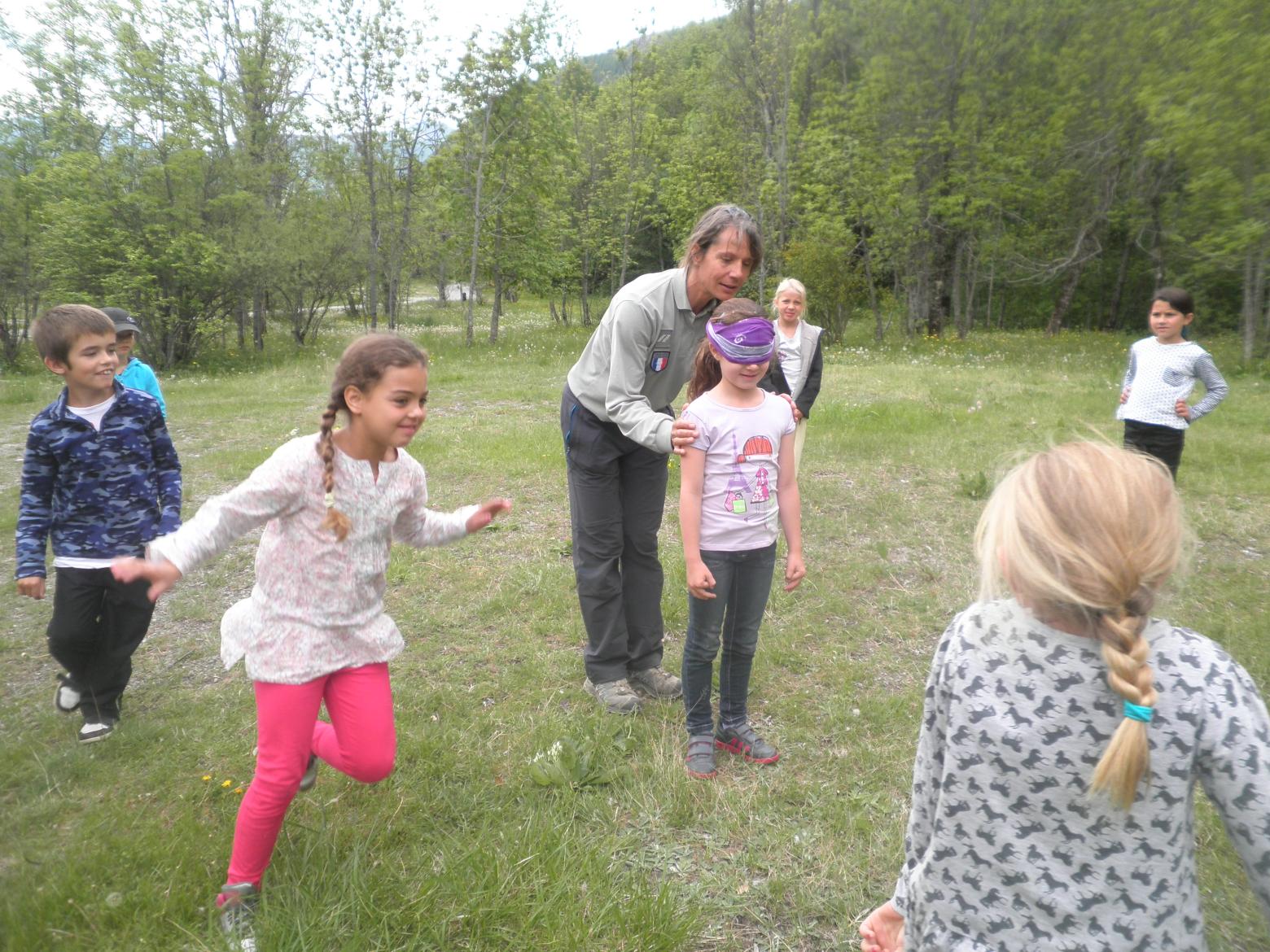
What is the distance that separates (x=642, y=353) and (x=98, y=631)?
9.11 ft

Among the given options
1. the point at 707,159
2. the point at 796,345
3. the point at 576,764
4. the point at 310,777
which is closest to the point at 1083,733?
the point at 576,764

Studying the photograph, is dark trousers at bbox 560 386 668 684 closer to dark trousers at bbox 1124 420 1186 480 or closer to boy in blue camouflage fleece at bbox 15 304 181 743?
boy in blue camouflage fleece at bbox 15 304 181 743

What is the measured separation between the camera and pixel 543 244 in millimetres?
26406

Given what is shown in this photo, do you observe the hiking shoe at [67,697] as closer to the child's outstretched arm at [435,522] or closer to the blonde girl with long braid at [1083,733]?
the child's outstretched arm at [435,522]

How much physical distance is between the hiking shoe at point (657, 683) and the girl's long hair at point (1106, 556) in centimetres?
284

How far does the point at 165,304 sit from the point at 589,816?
1945 cm

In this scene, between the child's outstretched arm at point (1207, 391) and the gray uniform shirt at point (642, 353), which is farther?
the child's outstretched arm at point (1207, 391)

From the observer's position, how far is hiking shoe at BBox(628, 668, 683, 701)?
409 cm

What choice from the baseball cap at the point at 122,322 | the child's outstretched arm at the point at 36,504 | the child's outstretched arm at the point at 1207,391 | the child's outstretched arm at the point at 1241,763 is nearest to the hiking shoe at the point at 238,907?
the child's outstretched arm at the point at 36,504

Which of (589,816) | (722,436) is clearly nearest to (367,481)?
(722,436)

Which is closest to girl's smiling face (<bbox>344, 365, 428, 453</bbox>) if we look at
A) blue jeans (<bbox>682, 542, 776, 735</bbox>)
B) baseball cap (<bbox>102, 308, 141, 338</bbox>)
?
blue jeans (<bbox>682, 542, 776, 735</bbox>)

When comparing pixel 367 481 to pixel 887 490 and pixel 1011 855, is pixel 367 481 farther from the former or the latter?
pixel 887 490

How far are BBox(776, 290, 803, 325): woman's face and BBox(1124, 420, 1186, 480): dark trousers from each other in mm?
2638

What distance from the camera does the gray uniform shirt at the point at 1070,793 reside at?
130 centimetres
